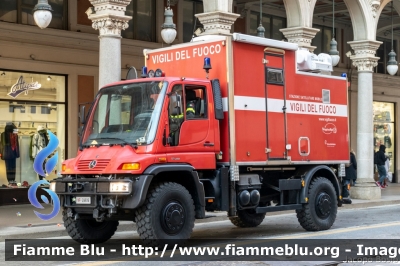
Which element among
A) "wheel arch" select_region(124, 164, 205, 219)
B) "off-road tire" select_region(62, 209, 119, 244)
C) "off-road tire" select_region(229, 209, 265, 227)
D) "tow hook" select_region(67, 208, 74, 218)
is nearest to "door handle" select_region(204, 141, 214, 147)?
"wheel arch" select_region(124, 164, 205, 219)

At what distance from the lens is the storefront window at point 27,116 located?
771 inches

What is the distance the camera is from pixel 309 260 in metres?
9.90

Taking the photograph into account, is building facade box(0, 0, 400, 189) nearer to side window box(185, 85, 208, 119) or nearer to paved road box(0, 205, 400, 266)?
paved road box(0, 205, 400, 266)

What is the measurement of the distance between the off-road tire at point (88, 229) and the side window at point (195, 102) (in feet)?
8.02

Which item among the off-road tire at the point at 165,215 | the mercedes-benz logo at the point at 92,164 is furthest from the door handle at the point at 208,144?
the mercedes-benz logo at the point at 92,164

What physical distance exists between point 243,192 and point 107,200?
2690mm

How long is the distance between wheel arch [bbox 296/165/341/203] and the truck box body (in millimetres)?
162

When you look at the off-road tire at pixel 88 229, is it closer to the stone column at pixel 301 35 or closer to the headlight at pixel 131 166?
the headlight at pixel 131 166

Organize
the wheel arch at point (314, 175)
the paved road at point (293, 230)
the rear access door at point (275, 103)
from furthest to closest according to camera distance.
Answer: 1. the wheel arch at point (314, 175)
2. the rear access door at point (275, 103)
3. the paved road at point (293, 230)

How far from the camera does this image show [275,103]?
512 inches

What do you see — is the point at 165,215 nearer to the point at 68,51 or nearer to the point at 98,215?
the point at 98,215

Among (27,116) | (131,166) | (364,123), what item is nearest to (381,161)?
(364,123)

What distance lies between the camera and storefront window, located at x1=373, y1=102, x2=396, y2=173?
3278cm

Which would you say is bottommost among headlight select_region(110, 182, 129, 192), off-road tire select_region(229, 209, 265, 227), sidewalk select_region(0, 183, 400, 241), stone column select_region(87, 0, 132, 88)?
sidewalk select_region(0, 183, 400, 241)
